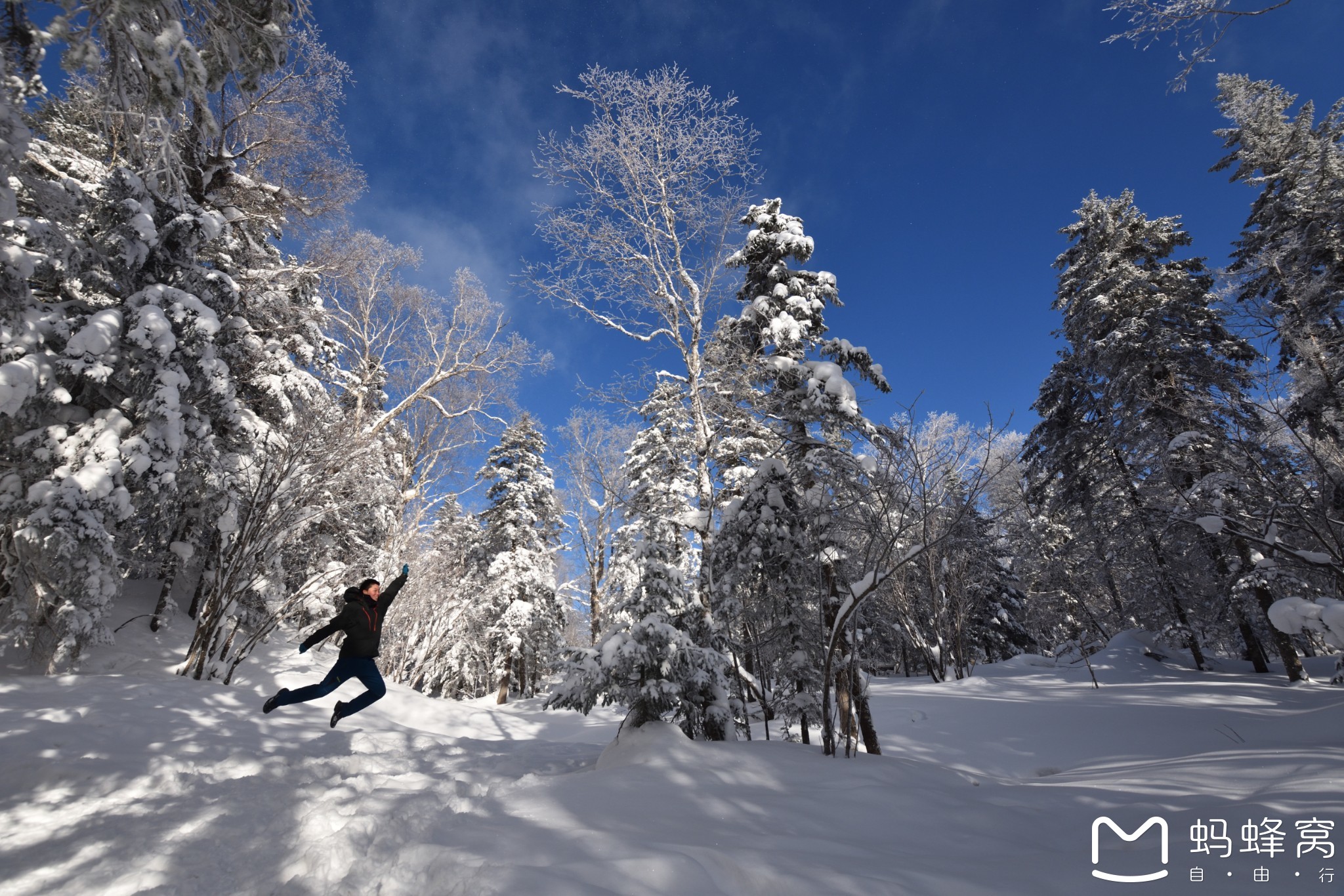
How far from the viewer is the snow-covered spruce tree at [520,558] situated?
18.8 metres

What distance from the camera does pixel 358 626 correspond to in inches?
214

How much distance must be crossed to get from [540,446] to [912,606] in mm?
16654

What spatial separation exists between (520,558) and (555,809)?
1719 centimetres

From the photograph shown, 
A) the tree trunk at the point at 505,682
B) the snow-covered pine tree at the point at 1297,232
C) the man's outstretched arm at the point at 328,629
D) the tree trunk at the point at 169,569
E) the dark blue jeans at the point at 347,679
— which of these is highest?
the snow-covered pine tree at the point at 1297,232

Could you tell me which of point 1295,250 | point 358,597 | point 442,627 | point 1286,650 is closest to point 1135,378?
point 1295,250

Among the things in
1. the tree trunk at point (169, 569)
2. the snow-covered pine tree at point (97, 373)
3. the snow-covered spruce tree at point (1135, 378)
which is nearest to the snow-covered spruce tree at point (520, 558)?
the tree trunk at point (169, 569)

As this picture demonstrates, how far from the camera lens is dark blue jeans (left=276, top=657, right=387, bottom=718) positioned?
510cm

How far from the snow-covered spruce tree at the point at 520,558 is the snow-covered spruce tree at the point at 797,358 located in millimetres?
12729

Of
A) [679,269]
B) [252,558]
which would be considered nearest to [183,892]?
[252,558]

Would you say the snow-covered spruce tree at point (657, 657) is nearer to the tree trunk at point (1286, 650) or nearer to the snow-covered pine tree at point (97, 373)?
the snow-covered pine tree at point (97, 373)

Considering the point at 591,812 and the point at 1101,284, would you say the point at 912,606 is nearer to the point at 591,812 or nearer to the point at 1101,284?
the point at 1101,284

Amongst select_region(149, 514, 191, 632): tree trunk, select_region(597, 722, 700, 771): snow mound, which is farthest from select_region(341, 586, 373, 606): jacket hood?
select_region(149, 514, 191, 632): tree trunk

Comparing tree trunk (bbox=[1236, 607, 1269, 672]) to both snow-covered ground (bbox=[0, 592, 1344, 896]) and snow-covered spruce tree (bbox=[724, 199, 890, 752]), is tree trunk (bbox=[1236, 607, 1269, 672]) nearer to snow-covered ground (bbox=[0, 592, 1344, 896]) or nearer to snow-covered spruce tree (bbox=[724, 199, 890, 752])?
snow-covered ground (bbox=[0, 592, 1344, 896])

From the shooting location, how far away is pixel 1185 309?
1388 centimetres
